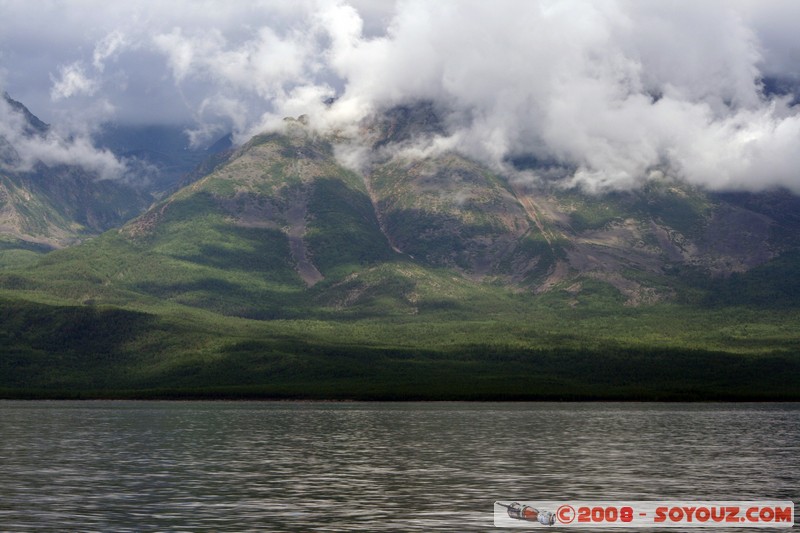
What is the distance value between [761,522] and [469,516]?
21657 millimetres

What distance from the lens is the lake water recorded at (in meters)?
88.1

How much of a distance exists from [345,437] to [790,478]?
267 ft

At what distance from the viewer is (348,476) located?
117938 mm

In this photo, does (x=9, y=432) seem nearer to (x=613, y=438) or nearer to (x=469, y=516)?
(x=613, y=438)

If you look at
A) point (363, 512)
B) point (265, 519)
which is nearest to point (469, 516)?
point (363, 512)

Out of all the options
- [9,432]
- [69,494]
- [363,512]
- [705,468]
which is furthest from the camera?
[9,432]

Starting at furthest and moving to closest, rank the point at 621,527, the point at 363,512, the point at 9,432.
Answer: the point at 9,432
the point at 363,512
the point at 621,527

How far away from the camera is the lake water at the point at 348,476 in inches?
3469

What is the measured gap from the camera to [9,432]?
191 m

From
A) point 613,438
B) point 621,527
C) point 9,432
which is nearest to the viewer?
point 621,527

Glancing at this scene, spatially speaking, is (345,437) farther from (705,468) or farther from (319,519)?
(319,519)

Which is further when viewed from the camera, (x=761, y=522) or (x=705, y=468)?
(x=705, y=468)

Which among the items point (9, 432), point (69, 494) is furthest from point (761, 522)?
point (9, 432)

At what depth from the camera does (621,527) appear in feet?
272
